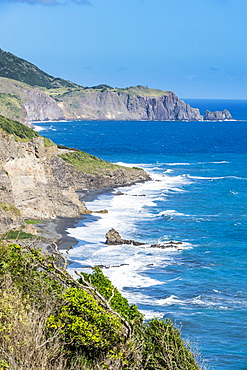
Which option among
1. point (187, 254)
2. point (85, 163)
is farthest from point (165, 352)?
point (85, 163)

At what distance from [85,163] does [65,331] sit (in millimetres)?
108163

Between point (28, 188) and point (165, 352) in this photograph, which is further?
point (28, 188)

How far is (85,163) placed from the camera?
435 feet

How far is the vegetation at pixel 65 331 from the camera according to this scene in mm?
22125

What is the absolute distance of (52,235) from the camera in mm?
73375

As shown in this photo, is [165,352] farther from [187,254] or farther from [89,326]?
[187,254]

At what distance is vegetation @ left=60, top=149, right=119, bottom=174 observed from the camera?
127 meters

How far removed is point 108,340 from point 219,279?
124 ft

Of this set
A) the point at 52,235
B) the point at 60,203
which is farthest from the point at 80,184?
the point at 52,235

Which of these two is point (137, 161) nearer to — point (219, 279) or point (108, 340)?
point (219, 279)

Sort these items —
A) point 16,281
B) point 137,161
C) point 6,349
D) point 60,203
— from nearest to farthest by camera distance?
point 6,349 → point 16,281 → point 60,203 → point 137,161

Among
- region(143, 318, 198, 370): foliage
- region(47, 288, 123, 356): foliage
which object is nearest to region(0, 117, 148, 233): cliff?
region(143, 318, 198, 370): foliage

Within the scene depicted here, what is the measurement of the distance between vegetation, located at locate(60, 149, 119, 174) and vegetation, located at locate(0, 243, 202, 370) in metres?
96.6

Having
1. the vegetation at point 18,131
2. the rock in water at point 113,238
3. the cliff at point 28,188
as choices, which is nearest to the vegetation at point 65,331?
the cliff at point 28,188
